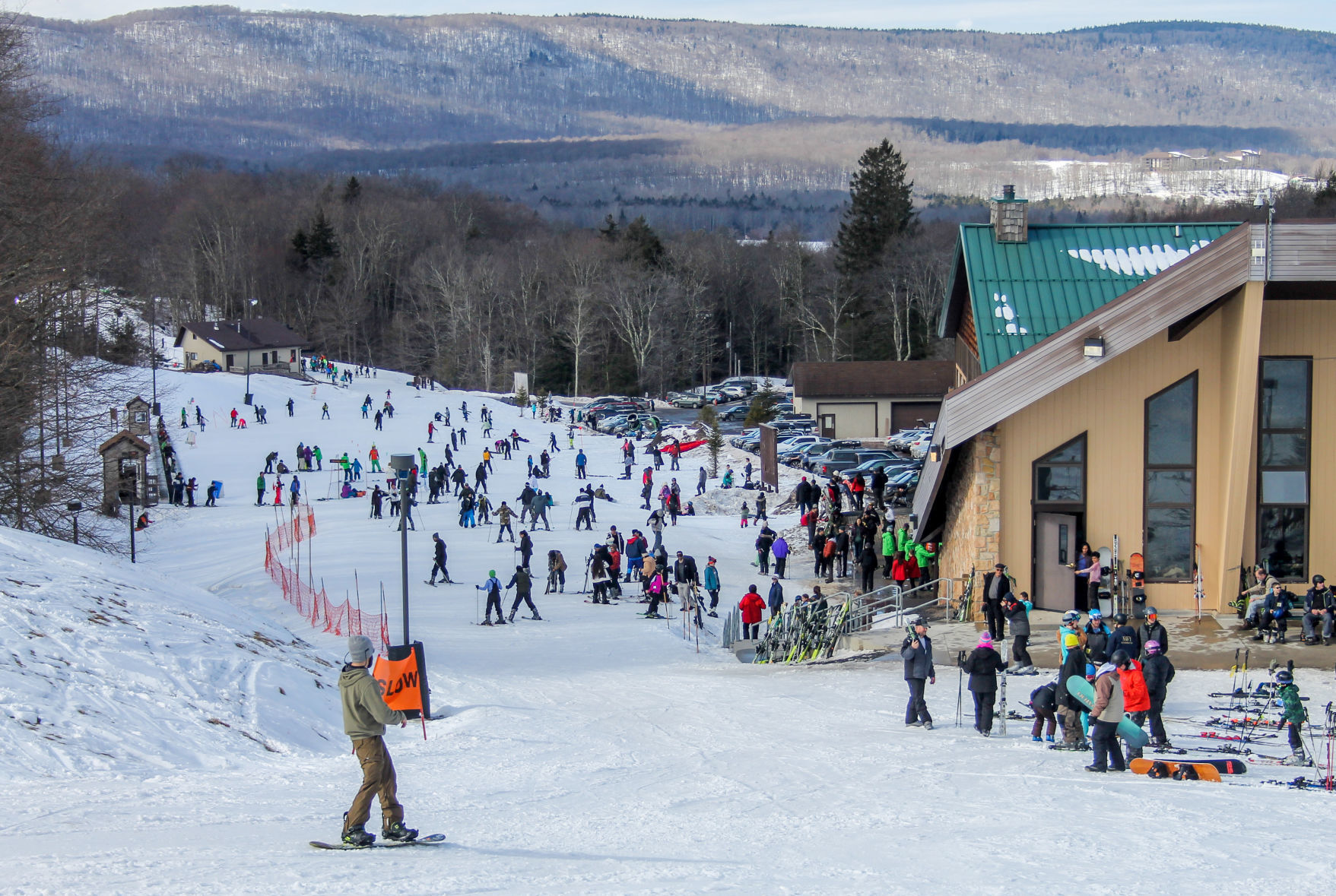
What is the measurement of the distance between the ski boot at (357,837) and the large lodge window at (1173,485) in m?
14.8

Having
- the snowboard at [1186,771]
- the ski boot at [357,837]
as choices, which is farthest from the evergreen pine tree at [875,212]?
the ski boot at [357,837]

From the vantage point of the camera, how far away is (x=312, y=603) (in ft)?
76.6

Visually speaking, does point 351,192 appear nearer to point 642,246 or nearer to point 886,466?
point 642,246

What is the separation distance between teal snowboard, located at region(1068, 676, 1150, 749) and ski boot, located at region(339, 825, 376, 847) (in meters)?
6.39

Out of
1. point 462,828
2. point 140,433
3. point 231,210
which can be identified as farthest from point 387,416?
point 231,210

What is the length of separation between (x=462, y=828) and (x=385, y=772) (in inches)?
45.7

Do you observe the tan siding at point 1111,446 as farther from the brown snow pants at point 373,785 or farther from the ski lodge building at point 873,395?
the ski lodge building at point 873,395

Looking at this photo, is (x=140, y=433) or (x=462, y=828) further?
(x=140, y=433)

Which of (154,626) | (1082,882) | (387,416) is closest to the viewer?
(1082,882)

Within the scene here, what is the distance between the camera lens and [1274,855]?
8.37m

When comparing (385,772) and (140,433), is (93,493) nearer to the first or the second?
(140,433)

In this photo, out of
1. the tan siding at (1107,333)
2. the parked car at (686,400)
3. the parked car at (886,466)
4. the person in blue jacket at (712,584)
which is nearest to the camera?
the tan siding at (1107,333)

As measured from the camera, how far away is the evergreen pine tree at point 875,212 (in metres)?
87.9

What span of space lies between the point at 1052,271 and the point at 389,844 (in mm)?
17189
